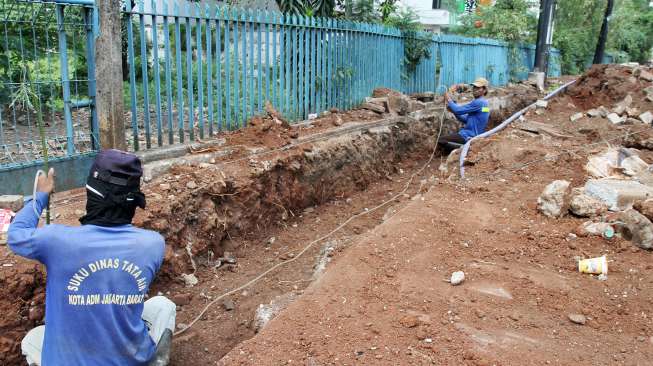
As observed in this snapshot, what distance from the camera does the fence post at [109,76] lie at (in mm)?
4902

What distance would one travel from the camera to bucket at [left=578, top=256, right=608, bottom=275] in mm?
4102

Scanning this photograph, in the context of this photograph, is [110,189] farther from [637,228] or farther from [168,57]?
[637,228]

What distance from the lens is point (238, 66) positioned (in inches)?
271

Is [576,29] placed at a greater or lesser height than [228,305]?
greater

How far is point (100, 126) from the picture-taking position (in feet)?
16.9

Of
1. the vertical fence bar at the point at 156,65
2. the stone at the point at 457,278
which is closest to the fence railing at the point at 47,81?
the vertical fence bar at the point at 156,65

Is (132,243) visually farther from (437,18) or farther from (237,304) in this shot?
(437,18)

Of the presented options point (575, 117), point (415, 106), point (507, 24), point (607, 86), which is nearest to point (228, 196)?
point (415, 106)

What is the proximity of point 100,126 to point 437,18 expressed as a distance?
19540 millimetres

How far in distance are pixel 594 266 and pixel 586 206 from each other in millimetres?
1103

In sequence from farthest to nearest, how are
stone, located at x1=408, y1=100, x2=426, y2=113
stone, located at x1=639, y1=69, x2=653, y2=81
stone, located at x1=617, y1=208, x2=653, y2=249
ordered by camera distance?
stone, located at x1=639, y1=69, x2=653, y2=81 < stone, located at x1=408, y1=100, x2=426, y2=113 < stone, located at x1=617, y1=208, x2=653, y2=249

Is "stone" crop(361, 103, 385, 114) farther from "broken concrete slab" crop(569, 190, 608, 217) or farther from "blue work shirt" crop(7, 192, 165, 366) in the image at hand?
"blue work shirt" crop(7, 192, 165, 366)

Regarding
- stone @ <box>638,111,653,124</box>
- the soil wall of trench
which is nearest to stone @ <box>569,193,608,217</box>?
the soil wall of trench

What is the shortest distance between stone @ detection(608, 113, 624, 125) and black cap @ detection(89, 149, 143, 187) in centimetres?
928
